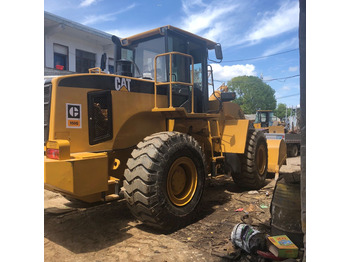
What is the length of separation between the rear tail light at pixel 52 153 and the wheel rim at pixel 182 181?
144 centimetres

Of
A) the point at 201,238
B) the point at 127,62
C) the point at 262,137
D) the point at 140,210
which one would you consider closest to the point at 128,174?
the point at 140,210

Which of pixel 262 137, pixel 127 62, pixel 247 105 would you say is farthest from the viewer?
pixel 247 105

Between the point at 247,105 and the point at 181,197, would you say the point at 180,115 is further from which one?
the point at 247,105

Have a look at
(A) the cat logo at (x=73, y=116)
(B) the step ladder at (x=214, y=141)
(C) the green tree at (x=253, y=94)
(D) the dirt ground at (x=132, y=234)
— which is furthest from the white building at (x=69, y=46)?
(C) the green tree at (x=253, y=94)

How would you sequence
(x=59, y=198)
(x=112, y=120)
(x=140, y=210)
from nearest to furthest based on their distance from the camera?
(x=140, y=210)
(x=112, y=120)
(x=59, y=198)

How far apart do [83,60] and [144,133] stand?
9767mm

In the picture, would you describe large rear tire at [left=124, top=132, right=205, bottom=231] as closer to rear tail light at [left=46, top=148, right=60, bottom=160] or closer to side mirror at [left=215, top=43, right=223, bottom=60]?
rear tail light at [left=46, top=148, right=60, bottom=160]

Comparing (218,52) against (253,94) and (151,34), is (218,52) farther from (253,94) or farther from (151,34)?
(253,94)

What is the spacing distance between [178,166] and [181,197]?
47 centimetres

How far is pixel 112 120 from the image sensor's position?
384cm

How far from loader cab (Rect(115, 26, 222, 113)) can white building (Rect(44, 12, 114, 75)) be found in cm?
562

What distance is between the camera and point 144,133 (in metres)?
4.36

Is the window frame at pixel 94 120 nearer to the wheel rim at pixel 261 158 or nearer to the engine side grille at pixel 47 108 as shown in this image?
the engine side grille at pixel 47 108

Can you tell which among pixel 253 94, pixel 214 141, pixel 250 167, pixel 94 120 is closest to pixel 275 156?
pixel 250 167
